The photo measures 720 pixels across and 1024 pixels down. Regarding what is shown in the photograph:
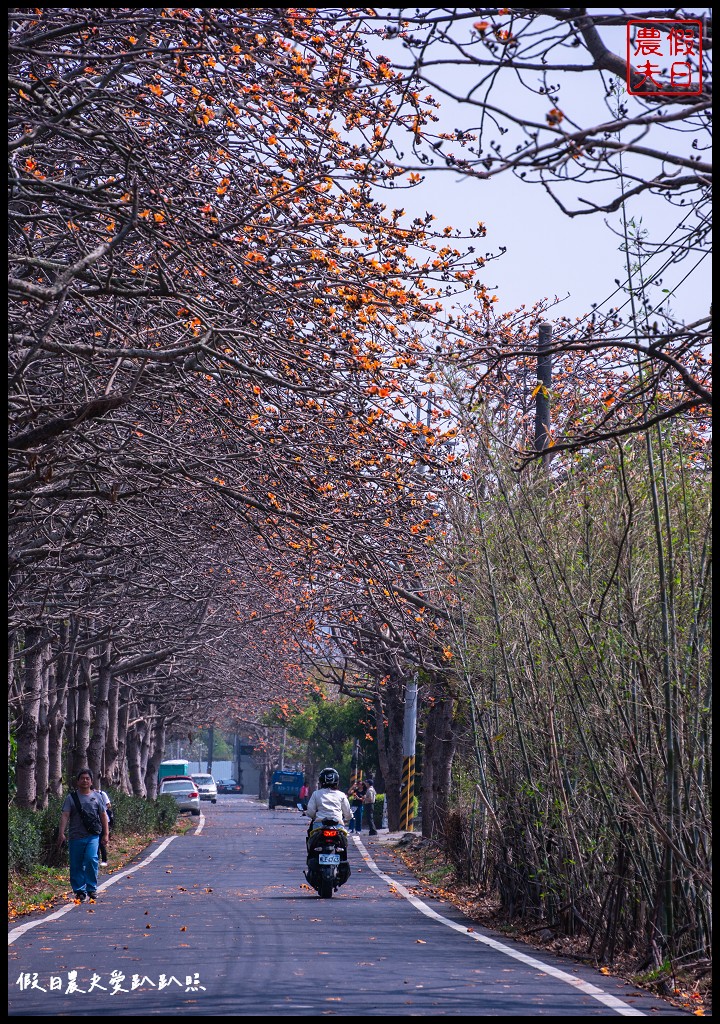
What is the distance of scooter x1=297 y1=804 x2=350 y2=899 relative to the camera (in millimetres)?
18281

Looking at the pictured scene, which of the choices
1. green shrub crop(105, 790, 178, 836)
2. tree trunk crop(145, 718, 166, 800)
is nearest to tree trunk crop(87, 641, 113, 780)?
green shrub crop(105, 790, 178, 836)

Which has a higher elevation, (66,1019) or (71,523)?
(71,523)

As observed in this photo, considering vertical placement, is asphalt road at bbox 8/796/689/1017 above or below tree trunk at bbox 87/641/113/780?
below

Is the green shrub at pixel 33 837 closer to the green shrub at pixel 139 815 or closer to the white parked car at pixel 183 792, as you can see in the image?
the green shrub at pixel 139 815

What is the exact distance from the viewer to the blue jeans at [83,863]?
56.0ft

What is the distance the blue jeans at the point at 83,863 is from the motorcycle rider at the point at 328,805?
2907 millimetres

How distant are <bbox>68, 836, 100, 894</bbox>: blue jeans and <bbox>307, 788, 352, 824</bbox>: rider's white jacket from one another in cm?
296

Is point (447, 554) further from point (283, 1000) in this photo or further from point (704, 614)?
point (283, 1000)

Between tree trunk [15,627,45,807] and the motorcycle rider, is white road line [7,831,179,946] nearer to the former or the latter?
tree trunk [15,627,45,807]

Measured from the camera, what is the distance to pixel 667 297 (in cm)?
904

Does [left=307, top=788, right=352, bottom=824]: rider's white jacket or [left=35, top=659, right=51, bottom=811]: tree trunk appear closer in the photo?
[left=307, top=788, right=352, bottom=824]: rider's white jacket

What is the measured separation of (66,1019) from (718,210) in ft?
19.0

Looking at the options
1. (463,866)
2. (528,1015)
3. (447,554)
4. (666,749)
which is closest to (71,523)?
(447,554)

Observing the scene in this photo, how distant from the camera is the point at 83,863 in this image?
57.0 ft
